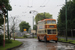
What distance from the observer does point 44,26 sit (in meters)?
31.0

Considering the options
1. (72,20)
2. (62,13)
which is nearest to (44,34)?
(72,20)

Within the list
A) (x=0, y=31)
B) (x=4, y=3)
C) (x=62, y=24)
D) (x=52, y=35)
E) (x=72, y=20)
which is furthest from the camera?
(x=62, y=24)

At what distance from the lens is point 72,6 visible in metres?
56.2

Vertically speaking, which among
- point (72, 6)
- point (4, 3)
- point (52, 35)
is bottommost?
point (52, 35)

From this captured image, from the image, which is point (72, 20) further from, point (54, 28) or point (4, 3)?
point (4, 3)

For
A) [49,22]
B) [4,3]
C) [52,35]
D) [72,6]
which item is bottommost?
[52,35]

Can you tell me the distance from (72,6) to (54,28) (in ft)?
92.4

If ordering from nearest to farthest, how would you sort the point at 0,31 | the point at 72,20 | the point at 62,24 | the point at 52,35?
the point at 0,31, the point at 52,35, the point at 72,20, the point at 62,24

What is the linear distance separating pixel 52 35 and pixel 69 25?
86.4ft

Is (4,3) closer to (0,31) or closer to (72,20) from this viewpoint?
(0,31)

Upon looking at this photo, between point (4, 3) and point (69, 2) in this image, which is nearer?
point (4, 3)

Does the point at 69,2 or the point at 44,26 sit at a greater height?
the point at 69,2

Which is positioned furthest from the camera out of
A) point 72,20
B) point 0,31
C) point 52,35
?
point 72,20

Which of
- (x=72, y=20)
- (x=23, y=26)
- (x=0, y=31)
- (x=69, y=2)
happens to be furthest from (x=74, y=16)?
(x=23, y=26)
